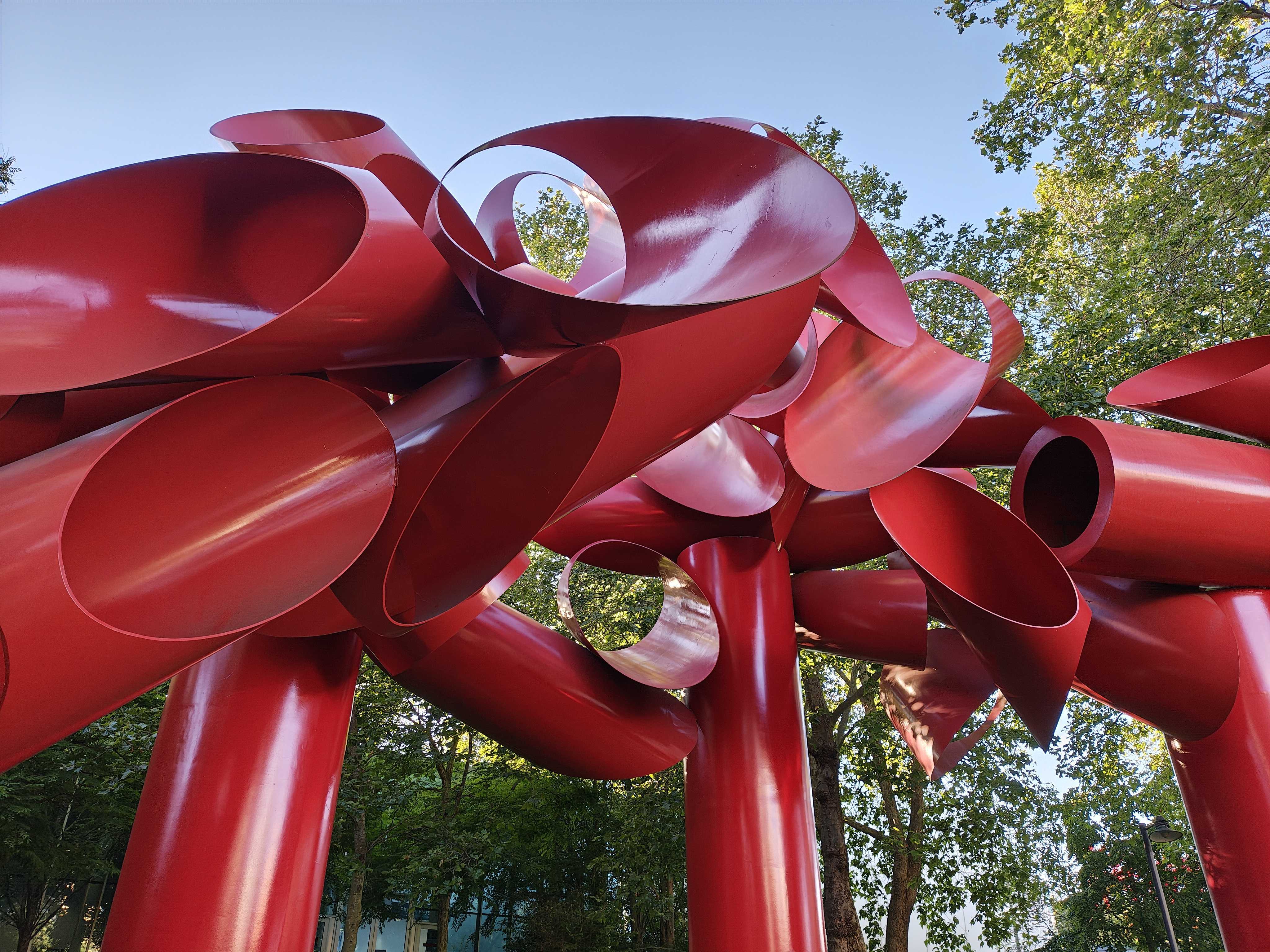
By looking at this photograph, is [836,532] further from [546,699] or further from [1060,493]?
[546,699]

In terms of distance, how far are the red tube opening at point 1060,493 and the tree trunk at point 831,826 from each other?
6945mm

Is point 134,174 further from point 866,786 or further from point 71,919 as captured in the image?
point 71,919

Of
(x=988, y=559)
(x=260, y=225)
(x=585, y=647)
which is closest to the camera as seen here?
(x=260, y=225)

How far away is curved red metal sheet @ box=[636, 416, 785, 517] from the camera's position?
453 cm

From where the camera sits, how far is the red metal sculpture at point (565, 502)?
76.9 inches

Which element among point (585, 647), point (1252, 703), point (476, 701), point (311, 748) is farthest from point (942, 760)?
point (311, 748)

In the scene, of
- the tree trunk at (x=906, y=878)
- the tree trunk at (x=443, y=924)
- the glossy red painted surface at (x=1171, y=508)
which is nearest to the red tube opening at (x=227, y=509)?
the glossy red painted surface at (x=1171, y=508)

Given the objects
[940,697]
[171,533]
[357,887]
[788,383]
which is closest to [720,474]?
[788,383]

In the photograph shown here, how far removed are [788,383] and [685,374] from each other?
1664mm

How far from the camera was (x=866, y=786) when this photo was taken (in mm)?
12938

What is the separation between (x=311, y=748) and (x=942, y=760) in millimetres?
3194

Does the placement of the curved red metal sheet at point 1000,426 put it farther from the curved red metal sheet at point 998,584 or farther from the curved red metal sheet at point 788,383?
the curved red metal sheet at point 788,383

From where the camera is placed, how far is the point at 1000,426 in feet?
14.8

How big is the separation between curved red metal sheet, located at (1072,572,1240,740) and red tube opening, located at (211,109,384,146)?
3607mm
